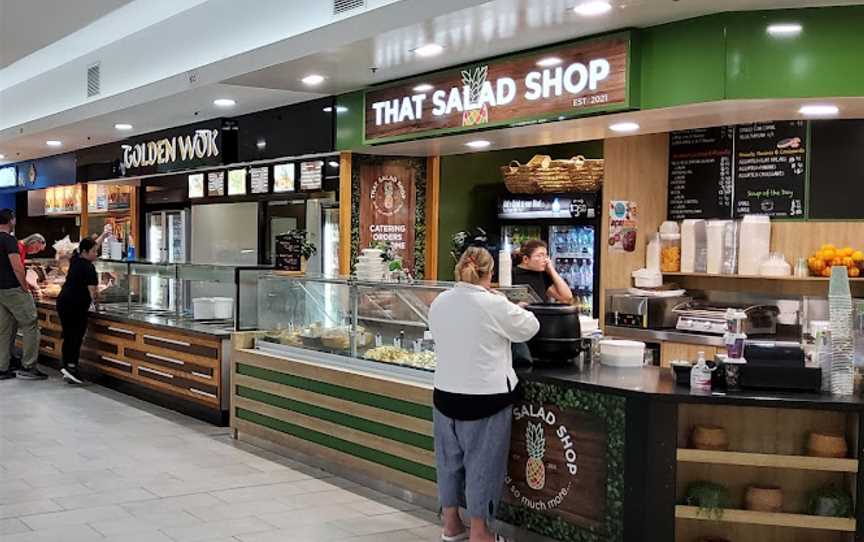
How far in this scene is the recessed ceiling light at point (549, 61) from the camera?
5434 mm

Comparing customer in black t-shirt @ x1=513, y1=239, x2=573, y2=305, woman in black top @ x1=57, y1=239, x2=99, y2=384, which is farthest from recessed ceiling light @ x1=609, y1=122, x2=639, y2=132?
woman in black top @ x1=57, y1=239, x2=99, y2=384

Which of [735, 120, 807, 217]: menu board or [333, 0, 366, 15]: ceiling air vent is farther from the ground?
[333, 0, 366, 15]: ceiling air vent

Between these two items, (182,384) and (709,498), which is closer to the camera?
(709,498)

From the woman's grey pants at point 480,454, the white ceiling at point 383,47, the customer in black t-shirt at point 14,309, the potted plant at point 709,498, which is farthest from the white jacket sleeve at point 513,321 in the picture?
the customer in black t-shirt at point 14,309

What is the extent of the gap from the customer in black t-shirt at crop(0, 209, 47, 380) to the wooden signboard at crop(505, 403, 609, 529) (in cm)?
680

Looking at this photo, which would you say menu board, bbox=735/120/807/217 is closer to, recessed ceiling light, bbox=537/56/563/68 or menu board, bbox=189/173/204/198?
recessed ceiling light, bbox=537/56/563/68

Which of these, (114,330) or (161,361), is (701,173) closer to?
→ (161,361)

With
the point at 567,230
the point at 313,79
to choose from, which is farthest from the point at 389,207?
the point at 567,230

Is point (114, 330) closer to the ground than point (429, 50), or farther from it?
closer to the ground

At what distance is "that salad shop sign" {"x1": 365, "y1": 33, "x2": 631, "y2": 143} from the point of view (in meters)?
5.13

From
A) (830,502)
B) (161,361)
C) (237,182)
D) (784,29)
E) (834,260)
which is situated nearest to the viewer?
(830,502)

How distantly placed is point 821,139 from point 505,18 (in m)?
2.95

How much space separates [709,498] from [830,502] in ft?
1.67

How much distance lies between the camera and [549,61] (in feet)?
18.0
